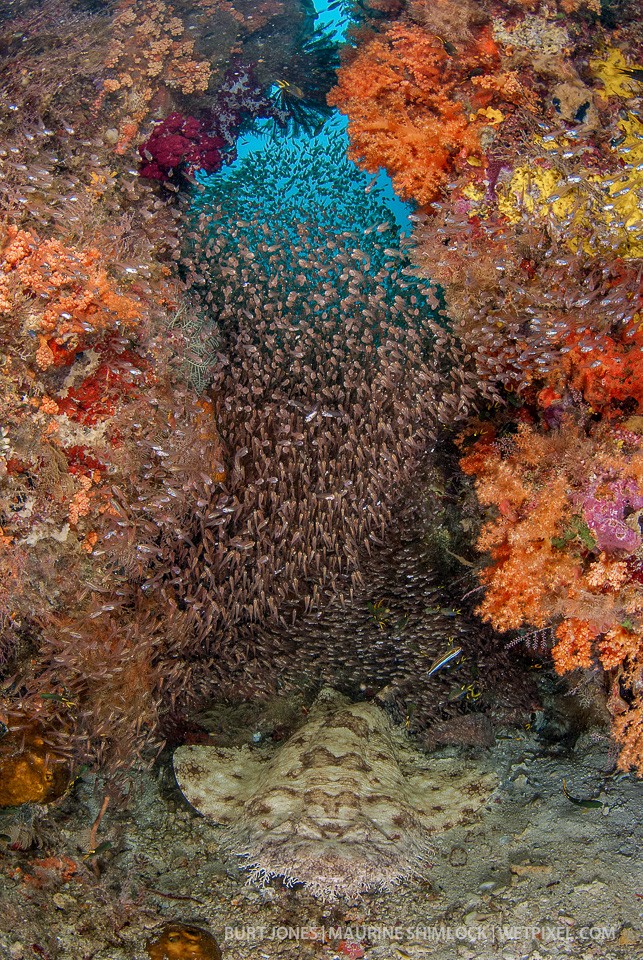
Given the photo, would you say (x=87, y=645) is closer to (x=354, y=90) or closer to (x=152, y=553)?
(x=152, y=553)

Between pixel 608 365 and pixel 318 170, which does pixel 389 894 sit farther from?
pixel 318 170

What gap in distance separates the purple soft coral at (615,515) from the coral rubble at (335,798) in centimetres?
232

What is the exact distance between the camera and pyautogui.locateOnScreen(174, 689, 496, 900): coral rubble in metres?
3.68

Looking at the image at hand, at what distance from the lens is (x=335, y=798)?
150 inches

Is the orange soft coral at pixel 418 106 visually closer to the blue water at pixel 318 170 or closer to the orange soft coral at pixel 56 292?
the blue water at pixel 318 170

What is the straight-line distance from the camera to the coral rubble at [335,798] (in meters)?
3.68

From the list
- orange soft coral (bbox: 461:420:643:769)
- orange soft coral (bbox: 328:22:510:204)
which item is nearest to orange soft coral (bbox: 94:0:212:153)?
orange soft coral (bbox: 328:22:510:204)

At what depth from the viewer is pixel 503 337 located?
4805mm

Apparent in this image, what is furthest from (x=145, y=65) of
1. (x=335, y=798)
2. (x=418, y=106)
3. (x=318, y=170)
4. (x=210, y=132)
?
(x=335, y=798)

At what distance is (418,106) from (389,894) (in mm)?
6800

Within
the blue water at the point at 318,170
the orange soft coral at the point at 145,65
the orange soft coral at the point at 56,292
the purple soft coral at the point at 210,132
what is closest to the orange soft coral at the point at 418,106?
the blue water at the point at 318,170

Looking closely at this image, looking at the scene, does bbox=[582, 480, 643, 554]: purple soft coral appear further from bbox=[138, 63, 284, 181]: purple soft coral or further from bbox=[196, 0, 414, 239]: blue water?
bbox=[138, 63, 284, 181]: purple soft coral

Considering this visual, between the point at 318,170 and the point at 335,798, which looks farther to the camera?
the point at 318,170

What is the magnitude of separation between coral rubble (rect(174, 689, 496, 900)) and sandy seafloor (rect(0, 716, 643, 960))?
0.67ft
